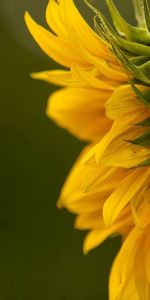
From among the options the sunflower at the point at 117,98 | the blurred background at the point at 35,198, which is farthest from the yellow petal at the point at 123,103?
the blurred background at the point at 35,198

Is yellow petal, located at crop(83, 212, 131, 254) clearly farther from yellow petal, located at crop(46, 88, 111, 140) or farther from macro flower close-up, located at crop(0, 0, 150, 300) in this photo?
yellow petal, located at crop(46, 88, 111, 140)

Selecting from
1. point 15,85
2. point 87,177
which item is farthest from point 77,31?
point 15,85

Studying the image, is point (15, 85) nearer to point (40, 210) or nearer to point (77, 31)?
point (40, 210)

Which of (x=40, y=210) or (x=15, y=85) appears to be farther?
(x=15, y=85)

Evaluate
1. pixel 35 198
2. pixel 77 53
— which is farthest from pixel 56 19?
pixel 35 198

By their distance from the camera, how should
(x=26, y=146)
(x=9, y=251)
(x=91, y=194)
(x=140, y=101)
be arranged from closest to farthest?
(x=140, y=101) → (x=91, y=194) → (x=9, y=251) → (x=26, y=146)

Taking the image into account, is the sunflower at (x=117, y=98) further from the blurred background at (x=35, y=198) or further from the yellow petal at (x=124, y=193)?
the blurred background at (x=35, y=198)

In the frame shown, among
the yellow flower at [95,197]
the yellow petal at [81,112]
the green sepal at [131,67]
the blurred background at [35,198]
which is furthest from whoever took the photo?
the blurred background at [35,198]

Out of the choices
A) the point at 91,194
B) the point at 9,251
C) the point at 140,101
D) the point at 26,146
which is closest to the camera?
the point at 140,101

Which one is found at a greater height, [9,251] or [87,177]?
[87,177]
